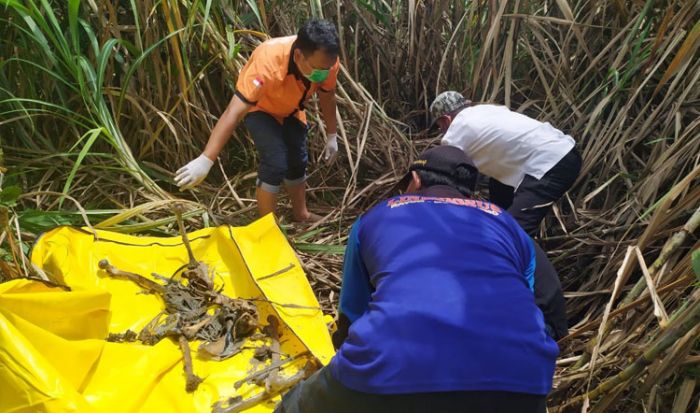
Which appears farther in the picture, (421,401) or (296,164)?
(296,164)

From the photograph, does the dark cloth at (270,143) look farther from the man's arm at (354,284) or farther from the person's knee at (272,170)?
the man's arm at (354,284)

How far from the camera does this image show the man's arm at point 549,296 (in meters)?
1.71

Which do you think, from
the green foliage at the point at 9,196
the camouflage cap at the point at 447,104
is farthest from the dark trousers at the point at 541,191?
the green foliage at the point at 9,196

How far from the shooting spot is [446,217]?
1.24m

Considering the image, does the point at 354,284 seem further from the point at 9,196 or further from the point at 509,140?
the point at 509,140

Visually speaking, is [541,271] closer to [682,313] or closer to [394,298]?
[682,313]

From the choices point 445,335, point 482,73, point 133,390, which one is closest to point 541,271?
point 445,335

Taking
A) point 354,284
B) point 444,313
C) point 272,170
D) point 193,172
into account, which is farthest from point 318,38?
point 444,313

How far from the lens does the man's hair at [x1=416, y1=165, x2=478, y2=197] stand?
56.9 inches

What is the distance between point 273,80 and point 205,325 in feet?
3.66

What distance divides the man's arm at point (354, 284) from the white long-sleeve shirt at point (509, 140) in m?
1.21

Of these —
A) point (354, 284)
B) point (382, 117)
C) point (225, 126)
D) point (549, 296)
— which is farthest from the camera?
point (382, 117)

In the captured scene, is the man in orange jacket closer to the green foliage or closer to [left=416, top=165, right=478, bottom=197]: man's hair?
the green foliage

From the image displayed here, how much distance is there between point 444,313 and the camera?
3.55ft
